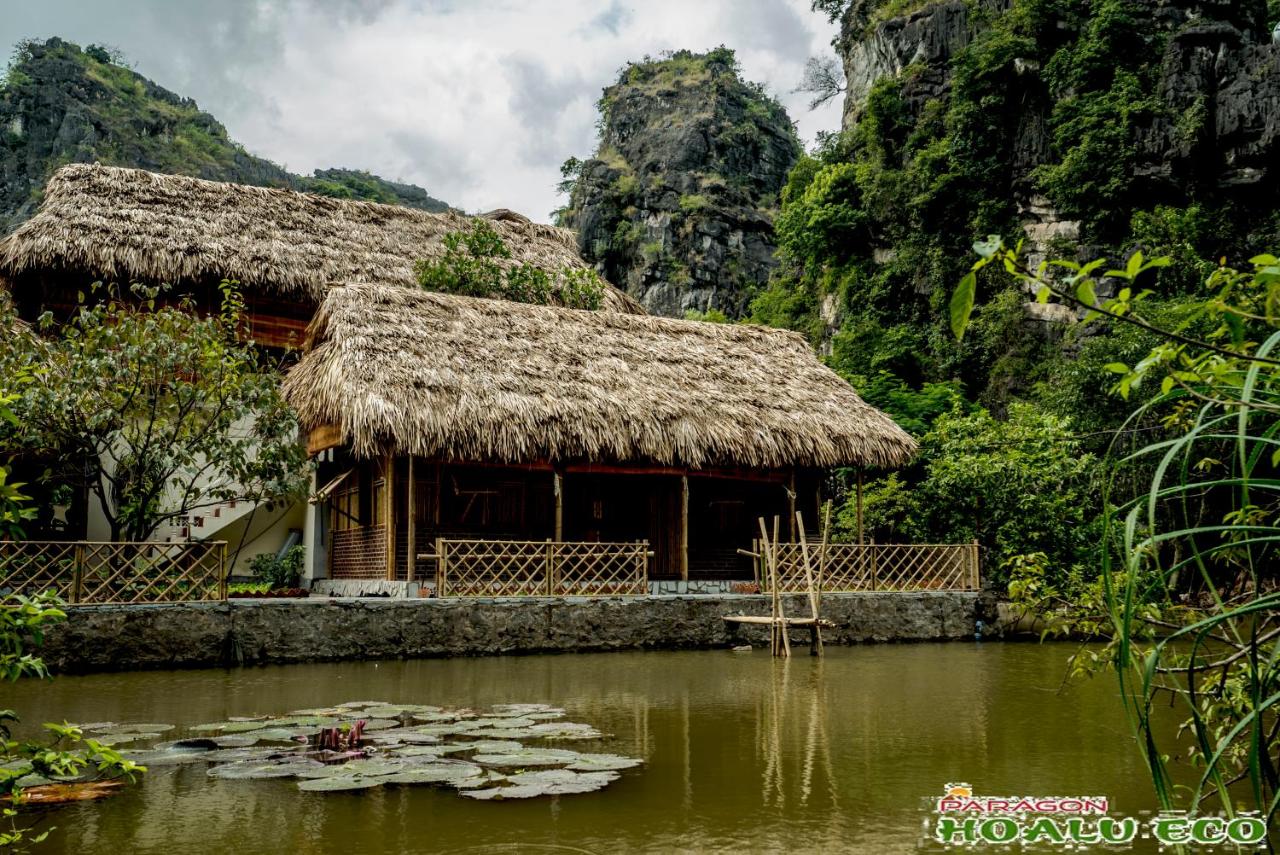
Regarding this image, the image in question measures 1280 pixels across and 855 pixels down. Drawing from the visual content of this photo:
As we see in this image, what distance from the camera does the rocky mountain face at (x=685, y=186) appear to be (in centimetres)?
3666

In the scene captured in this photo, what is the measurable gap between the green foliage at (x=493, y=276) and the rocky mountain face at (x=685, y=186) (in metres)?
15.7

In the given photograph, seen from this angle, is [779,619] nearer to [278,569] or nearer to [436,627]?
[436,627]

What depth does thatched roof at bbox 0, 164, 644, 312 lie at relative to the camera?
14727 millimetres

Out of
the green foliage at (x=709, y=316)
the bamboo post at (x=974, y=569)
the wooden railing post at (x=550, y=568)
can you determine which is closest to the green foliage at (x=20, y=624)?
the wooden railing post at (x=550, y=568)

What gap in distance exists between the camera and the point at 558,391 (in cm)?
1241

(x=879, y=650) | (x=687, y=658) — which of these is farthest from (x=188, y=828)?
(x=879, y=650)

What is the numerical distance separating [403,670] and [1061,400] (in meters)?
11.3

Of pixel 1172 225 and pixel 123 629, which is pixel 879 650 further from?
pixel 1172 225

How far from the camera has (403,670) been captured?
29.1 feet

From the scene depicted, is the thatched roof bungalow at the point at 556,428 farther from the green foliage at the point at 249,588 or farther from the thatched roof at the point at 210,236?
the thatched roof at the point at 210,236

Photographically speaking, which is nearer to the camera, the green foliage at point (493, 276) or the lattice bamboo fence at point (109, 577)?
the lattice bamboo fence at point (109, 577)

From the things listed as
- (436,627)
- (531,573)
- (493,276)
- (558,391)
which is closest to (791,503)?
(558,391)

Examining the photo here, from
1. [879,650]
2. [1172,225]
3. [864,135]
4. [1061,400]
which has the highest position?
[864,135]

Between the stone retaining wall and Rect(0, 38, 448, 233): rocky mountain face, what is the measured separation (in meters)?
31.0
